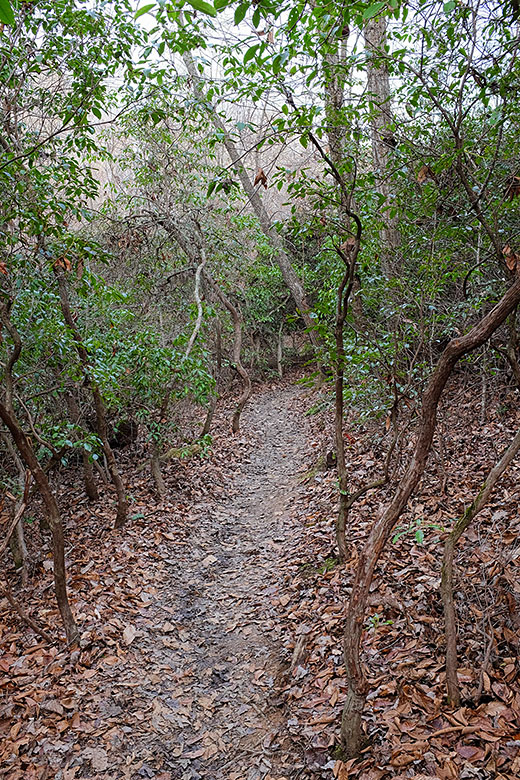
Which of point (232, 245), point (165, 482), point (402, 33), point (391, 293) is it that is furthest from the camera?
point (232, 245)

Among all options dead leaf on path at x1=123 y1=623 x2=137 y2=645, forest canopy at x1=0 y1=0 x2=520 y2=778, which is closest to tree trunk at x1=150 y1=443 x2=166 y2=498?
forest canopy at x1=0 y1=0 x2=520 y2=778

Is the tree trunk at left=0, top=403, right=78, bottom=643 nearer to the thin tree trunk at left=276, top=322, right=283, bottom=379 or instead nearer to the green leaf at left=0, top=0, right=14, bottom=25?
the green leaf at left=0, top=0, right=14, bottom=25

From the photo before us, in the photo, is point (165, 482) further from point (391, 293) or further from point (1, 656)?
point (391, 293)

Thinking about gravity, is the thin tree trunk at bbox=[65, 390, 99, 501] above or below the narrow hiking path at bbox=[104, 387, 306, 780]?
above

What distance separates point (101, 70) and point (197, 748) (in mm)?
5768

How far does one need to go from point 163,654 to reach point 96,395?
2887 mm

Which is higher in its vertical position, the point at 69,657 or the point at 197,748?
the point at 69,657

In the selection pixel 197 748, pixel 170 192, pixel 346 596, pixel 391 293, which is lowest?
pixel 197 748

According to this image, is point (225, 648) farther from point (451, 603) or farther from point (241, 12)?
point (241, 12)

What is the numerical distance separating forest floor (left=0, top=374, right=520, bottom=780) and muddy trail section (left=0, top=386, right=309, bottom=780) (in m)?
0.02

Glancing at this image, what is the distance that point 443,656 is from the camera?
123 inches

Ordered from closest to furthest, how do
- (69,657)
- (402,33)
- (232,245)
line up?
(69,657), (402,33), (232,245)

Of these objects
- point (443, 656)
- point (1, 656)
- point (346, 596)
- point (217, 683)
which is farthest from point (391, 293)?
point (1, 656)

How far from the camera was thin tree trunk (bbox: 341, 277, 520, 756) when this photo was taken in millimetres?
2402
